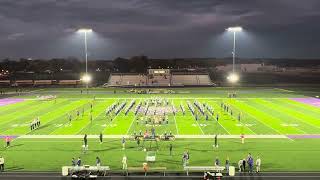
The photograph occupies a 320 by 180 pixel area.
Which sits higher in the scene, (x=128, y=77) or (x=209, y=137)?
(x=128, y=77)

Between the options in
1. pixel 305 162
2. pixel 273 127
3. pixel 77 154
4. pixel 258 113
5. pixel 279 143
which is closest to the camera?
pixel 305 162

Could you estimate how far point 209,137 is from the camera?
35.8m

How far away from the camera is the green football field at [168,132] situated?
28.0 metres

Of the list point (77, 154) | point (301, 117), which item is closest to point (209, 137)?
point (77, 154)

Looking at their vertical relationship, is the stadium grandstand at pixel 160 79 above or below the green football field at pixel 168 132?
above

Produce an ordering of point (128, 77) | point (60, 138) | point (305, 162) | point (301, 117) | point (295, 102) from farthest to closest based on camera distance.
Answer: point (128, 77) < point (295, 102) < point (301, 117) < point (60, 138) < point (305, 162)

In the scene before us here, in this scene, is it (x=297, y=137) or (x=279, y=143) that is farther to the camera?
(x=297, y=137)

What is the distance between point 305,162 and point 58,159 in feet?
56.1

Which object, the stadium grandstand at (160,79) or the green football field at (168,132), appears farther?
the stadium grandstand at (160,79)

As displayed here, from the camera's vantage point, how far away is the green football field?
2804cm

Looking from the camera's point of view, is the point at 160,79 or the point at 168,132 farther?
the point at 160,79

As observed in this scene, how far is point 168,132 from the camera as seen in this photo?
38.5 meters

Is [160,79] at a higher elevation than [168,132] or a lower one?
higher

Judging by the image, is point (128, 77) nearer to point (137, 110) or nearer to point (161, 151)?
point (137, 110)
